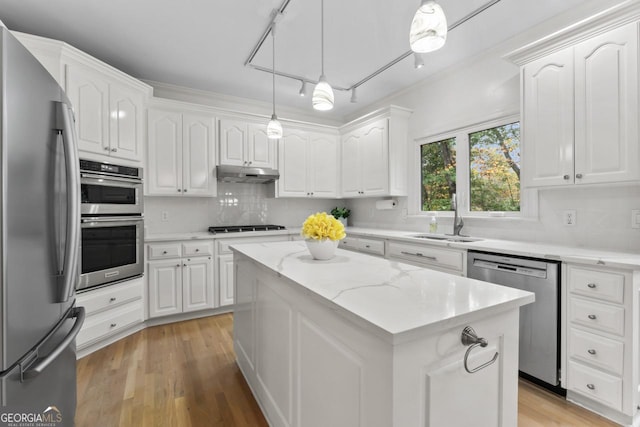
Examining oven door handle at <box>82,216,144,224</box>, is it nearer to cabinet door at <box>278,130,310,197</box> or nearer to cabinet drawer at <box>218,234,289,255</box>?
cabinet drawer at <box>218,234,289,255</box>

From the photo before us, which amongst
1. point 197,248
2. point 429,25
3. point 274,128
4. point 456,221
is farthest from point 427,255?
point 197,248

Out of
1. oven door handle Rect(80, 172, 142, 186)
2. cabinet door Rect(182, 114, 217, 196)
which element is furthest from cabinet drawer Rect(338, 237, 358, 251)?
oven door handle Rect(80, 172, 142, 186)

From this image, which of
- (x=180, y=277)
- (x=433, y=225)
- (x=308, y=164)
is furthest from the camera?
(x=308, y=164)

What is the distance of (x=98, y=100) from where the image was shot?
2.54m

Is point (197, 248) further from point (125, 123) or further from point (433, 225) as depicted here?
point (433, 225)

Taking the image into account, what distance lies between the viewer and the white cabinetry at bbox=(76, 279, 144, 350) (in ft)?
7.91

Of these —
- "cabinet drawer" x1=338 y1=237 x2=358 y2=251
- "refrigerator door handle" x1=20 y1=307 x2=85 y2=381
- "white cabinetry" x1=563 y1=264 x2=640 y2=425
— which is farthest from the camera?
"cabinet drawer" x1=338 y1=237 x2=358 y2=251

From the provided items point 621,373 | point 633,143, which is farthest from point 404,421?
point 633,143

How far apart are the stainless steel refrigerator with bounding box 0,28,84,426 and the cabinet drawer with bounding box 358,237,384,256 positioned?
265 centimetres

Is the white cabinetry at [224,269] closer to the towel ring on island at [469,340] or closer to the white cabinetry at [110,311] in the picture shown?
the white cabinetry at [110,311]

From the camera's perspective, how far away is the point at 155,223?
3541 millimetres

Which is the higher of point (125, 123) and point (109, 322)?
point (125, 123)

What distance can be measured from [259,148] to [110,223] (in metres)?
1.89

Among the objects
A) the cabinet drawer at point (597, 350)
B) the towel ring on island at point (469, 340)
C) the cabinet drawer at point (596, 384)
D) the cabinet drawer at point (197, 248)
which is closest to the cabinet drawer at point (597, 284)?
the cabinet drawer at point (597, 350)
